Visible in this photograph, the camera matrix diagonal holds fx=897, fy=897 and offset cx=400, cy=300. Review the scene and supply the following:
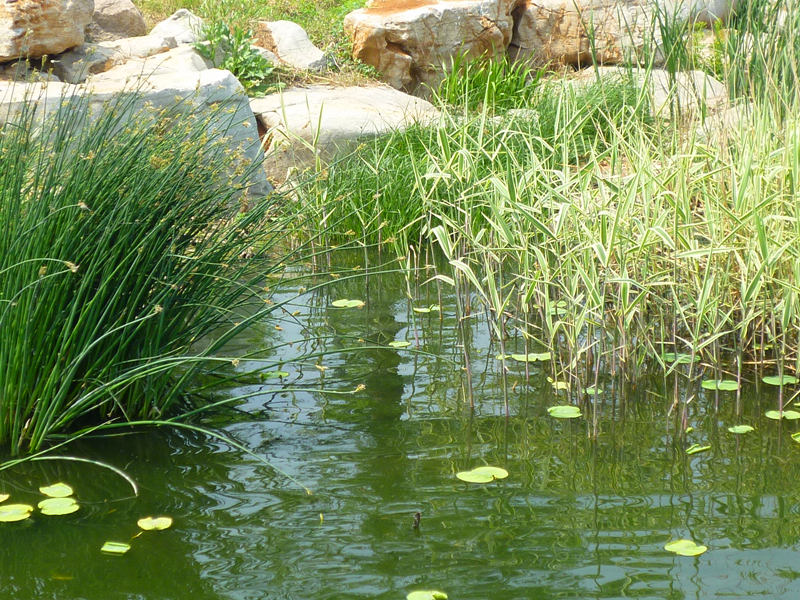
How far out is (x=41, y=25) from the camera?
662 centimetres

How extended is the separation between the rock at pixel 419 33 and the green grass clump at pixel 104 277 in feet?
19.3

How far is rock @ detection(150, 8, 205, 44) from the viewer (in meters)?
7.89

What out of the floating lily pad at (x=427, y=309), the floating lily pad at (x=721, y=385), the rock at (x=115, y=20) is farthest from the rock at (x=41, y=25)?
the floating lily pad at (x=721, y=385)

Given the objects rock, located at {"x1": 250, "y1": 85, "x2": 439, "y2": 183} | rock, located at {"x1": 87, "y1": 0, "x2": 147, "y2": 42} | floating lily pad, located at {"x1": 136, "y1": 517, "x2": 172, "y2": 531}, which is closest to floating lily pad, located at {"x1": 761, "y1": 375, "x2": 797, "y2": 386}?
floating lily pad, located at {"x1": 136, "y1": 517, "x2": 172, "y2": 531}

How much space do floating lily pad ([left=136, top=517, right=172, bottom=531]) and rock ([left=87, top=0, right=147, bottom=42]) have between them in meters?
6.41

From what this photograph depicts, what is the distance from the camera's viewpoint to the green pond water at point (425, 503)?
2.13 m

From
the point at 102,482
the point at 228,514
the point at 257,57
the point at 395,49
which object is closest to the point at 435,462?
the point at 228,514

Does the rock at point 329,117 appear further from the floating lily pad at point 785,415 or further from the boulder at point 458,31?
the floating lily pad at point 785,415

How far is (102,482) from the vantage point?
8.65 feet

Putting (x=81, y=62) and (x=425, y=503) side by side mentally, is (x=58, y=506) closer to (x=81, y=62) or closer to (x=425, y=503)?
(x=425, y=503)

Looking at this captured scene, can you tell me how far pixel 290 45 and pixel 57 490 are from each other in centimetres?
672

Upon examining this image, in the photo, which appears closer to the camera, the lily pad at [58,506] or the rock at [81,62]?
the lily pad at [58,506]

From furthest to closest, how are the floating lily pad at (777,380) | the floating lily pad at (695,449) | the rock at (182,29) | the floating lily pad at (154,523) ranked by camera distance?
the rock at (182,29) < the floating lily pad at (777,380) < the floating lily pad at (695,449) < the floating lily pad at (154,523)

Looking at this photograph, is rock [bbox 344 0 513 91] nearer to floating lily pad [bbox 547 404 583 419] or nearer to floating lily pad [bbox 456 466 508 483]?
floating lily pad [bbox 547 404 583 419]
